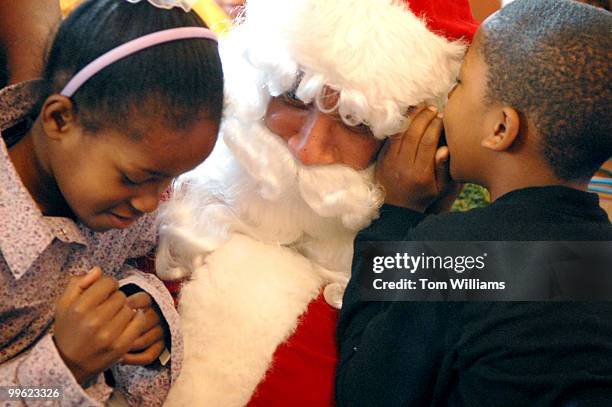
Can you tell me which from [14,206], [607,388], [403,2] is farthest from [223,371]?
[403,2]

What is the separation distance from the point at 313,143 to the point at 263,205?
0.14 meters

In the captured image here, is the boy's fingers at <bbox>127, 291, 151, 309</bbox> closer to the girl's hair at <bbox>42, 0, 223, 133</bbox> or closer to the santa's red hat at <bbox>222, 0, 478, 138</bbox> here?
the girl's hair at <bbox>42, 0, 223, 133</bbox>

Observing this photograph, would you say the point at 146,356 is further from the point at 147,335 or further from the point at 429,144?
the point at 429,144

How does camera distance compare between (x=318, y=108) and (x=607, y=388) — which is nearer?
(x=607, y=388)

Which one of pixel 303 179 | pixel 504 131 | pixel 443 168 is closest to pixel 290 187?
pixel 303 179

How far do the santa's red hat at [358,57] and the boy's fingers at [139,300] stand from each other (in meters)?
0.36

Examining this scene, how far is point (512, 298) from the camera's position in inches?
32.5

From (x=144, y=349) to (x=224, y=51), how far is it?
50 cm

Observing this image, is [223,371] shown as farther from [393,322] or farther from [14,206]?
[14,206]

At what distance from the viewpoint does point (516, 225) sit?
33.6 inches

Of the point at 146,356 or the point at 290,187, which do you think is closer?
the point at 146,356

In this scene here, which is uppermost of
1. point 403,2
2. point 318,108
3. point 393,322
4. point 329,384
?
point 403,2

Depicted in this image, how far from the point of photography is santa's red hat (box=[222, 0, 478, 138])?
1.00 meters

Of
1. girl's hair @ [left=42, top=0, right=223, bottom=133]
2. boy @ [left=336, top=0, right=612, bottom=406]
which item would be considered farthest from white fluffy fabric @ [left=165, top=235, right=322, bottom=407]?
girl's hair @ [left=42, top=0, right=223, bottom=133]
